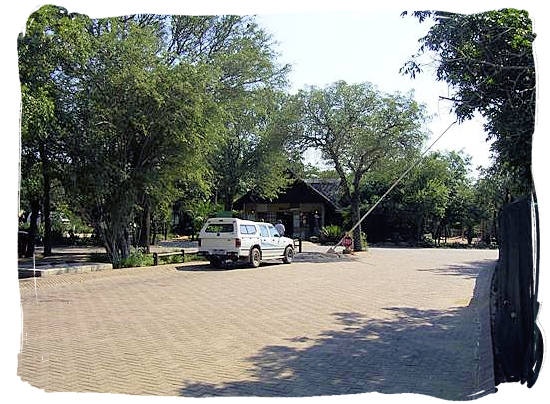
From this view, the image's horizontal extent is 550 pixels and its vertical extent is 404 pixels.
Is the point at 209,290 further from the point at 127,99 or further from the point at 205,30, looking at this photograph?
the point at 205,30

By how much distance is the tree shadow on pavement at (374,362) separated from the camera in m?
3.92

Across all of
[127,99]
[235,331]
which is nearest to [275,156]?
[127,99]

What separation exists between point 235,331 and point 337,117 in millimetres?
13102

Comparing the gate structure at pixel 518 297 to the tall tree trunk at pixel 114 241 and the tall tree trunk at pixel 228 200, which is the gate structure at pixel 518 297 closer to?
the tall tree trunk at pixel 114 241

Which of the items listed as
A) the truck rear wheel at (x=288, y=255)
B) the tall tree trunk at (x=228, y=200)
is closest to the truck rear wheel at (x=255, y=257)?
the truck rear wheel at (x=288, y=255)

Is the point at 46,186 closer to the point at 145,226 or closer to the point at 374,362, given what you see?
the point at 145,226

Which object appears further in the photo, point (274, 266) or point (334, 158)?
point (334, 158)

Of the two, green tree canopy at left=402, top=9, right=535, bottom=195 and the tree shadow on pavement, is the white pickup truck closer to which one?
the tree shadow on pavement

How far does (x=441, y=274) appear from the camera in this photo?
12453mm

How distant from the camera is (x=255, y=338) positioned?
5902mm

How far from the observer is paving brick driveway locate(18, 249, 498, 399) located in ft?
13.3

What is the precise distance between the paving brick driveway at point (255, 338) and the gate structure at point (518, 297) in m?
0.24

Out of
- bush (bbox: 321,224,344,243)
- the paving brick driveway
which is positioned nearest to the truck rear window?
the paving brick driveway

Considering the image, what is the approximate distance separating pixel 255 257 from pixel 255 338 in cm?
902
